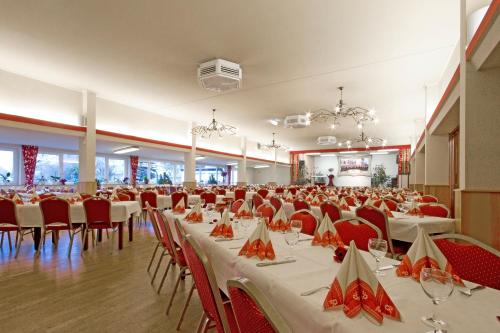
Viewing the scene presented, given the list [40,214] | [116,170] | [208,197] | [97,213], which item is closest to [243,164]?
[116,170]

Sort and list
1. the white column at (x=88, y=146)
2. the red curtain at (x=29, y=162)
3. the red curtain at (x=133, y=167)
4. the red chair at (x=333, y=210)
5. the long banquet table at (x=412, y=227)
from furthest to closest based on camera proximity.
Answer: the red curtain at (x=133, y=167)
the red curtain at (x=29, y=162)
the white column at (x=88, y=146)
the red chair at (x=333, y=210)
the long banquet table at (x=412, y=227)

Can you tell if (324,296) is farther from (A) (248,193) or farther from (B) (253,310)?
(A) (248,193)

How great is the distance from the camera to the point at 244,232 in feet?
9.12

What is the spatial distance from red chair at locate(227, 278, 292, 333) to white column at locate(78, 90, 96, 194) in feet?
30.0

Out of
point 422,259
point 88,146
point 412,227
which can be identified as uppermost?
point 88,146

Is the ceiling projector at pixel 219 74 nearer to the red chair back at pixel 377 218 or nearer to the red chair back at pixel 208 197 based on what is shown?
the red chair back at pixel 208 197

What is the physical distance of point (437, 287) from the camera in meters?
1.03

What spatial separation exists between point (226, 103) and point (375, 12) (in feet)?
20.2

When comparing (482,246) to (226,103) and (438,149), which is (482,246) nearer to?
(438,149)

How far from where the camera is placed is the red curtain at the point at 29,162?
11.3 metres

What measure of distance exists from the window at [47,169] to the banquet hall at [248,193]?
18.1 inches

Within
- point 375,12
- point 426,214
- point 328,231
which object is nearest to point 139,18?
point 375,12

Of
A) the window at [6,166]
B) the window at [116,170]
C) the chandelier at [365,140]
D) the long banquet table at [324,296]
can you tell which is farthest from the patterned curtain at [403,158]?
the window at [6,166]

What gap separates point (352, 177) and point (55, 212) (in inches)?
884
